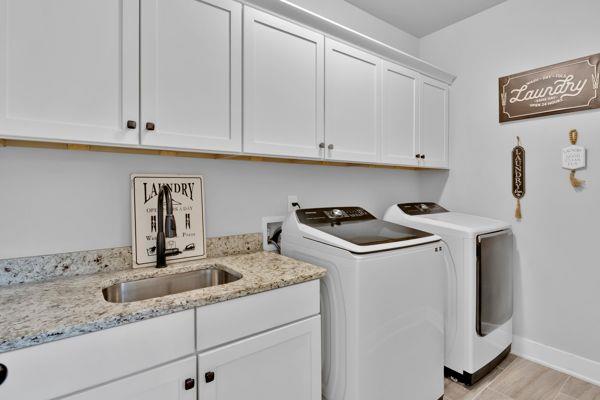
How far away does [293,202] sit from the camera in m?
2.12

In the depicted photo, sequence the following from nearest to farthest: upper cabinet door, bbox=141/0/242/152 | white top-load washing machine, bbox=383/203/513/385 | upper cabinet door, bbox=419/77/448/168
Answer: upper cabinet door, bbox=141/0/242/152
white top-load washing machine, bbox=383/203/513/385
upper cabinet door, bbox=419/77/448/168

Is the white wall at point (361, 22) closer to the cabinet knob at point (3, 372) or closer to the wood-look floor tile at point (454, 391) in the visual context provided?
the cabinet knob at point (3, 372)

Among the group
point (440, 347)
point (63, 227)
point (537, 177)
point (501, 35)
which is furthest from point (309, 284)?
point (501, 35)

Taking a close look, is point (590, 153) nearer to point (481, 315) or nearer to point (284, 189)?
point (481, 315)

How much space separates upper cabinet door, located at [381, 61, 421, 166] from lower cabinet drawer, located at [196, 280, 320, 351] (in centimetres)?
121

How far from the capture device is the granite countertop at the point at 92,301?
34.4 inches

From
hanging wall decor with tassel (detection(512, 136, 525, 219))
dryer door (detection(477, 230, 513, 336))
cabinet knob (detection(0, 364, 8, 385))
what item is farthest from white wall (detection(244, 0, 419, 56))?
cabinet knob (detection(0, 364, 8, 385))

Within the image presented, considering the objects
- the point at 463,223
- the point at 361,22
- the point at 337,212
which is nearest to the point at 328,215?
the point at 337,212

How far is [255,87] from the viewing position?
1.57 m

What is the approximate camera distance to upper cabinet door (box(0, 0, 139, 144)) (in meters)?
1.04

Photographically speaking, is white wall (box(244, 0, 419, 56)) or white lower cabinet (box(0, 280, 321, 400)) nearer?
white lower cabinet (box(0, 280, 321, 400))

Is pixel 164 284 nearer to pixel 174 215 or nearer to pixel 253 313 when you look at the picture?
pixel 174 215

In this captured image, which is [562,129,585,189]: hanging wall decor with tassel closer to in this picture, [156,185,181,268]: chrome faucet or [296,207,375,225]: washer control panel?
[296,207,375,225]: washer control panel

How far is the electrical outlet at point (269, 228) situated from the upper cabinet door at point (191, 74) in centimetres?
62
